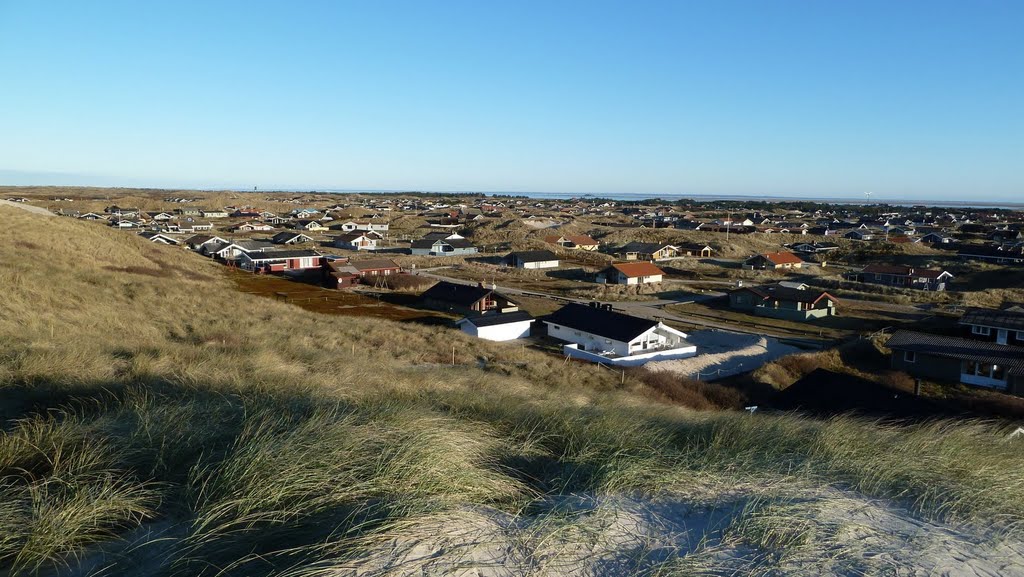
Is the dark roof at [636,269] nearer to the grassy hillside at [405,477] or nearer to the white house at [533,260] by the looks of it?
the white house at [533,260]

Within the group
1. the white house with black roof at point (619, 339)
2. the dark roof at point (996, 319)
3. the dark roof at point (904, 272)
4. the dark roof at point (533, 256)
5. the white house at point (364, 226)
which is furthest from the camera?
the white house at point (364, 226)

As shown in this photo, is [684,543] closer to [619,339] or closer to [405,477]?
[405,477]

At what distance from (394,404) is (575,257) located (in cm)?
6599

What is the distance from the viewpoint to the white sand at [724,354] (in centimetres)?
2539

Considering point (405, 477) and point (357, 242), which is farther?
point (357, 242)

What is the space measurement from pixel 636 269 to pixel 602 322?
79.2 ft

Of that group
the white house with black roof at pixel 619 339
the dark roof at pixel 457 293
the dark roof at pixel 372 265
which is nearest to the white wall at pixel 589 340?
the white house with black roof at pixel 619 339

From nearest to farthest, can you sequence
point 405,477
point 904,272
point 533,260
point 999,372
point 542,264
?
1. point 405,477
2. point 999,372
3. point 904,272
4. point 533,260
5. point 542,264

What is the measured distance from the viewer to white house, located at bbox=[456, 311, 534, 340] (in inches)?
1188

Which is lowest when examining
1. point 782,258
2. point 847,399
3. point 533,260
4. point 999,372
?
point 999,372

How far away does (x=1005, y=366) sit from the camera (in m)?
23.3

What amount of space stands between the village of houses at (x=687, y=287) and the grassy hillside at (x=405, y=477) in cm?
1899

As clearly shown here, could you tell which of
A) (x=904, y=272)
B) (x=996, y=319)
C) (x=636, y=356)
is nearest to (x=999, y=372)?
(x=996, y=319)

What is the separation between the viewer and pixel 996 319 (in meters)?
28.6
